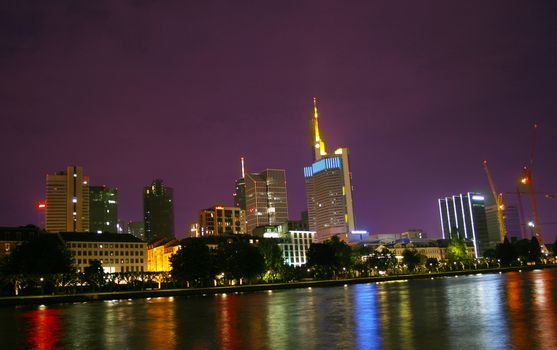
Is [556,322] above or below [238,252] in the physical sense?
below

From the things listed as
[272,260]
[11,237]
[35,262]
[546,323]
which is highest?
[11,237]

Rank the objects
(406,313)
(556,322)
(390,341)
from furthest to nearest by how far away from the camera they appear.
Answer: (406,313)
(556,322)
(390,341)

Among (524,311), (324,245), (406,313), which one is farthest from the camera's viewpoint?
(324,245)

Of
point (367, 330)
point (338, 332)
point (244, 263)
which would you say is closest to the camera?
point (338, 332)

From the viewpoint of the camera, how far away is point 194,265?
140 m

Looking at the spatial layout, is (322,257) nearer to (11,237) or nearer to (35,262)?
(35,262)

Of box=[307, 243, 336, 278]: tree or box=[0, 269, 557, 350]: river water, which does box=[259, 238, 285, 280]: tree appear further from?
box=[0, 269, 557, 350]: river water

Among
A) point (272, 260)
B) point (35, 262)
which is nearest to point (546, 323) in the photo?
point (35, 262)

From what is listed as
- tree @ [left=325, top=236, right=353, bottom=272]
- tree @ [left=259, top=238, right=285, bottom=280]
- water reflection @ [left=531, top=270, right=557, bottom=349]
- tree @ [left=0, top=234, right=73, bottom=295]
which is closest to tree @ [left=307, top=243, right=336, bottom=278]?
tree @ [left=325, top=236, right=353, bottom=272]

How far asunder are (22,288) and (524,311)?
12994cm

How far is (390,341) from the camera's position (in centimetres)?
2458

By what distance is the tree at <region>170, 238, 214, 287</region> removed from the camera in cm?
14038

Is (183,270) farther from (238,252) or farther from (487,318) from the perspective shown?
(487,318)

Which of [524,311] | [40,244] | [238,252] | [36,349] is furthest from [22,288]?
[524,311]
